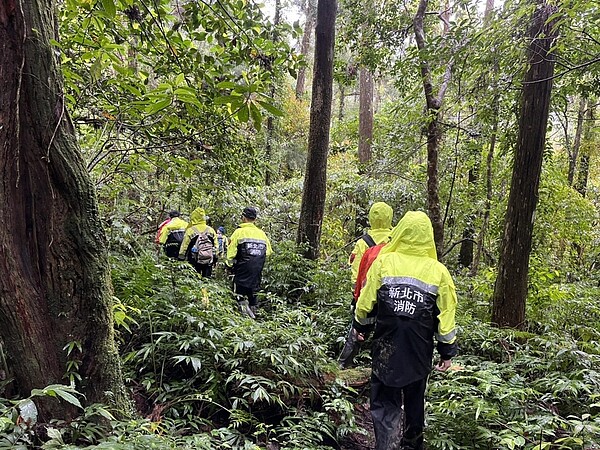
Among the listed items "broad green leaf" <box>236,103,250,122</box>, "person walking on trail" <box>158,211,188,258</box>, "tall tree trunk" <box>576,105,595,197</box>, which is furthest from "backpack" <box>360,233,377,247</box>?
"tall tree trunk" <box>576,105,595,197</box>

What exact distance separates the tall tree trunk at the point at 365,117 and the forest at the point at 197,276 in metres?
5.48

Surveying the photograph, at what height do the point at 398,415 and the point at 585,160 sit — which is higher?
the point at 585,160

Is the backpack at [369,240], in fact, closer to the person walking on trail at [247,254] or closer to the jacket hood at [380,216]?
the jacket hood at [380,216]

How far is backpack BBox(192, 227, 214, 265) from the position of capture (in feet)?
28.1

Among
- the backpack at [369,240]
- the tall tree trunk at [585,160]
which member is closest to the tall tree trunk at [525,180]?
the backpack at [369,240]

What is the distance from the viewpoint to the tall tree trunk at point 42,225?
2.37 meters

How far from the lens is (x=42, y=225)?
2.54m

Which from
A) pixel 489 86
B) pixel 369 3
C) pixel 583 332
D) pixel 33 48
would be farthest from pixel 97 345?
pixel 369 3

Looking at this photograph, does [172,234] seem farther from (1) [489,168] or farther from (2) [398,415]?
(1) [489,168]

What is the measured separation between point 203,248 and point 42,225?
6.10m

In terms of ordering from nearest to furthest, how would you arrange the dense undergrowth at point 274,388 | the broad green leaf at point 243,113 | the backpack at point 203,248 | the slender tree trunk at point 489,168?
the broad green leaf at point 243,113, the dense undergrowth at point 274,388, the slender tree trunk at point 489,168, the backpack at point 203,248

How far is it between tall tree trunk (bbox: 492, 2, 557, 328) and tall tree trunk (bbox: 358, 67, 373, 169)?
8979mm

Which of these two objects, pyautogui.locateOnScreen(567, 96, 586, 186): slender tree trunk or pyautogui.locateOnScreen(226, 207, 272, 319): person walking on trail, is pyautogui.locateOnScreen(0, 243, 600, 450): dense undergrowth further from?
pyautogui.locateOnScreen(567, 96, 586, 186): slender tree trunk

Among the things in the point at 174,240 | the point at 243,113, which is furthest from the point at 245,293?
the point at 243,113
